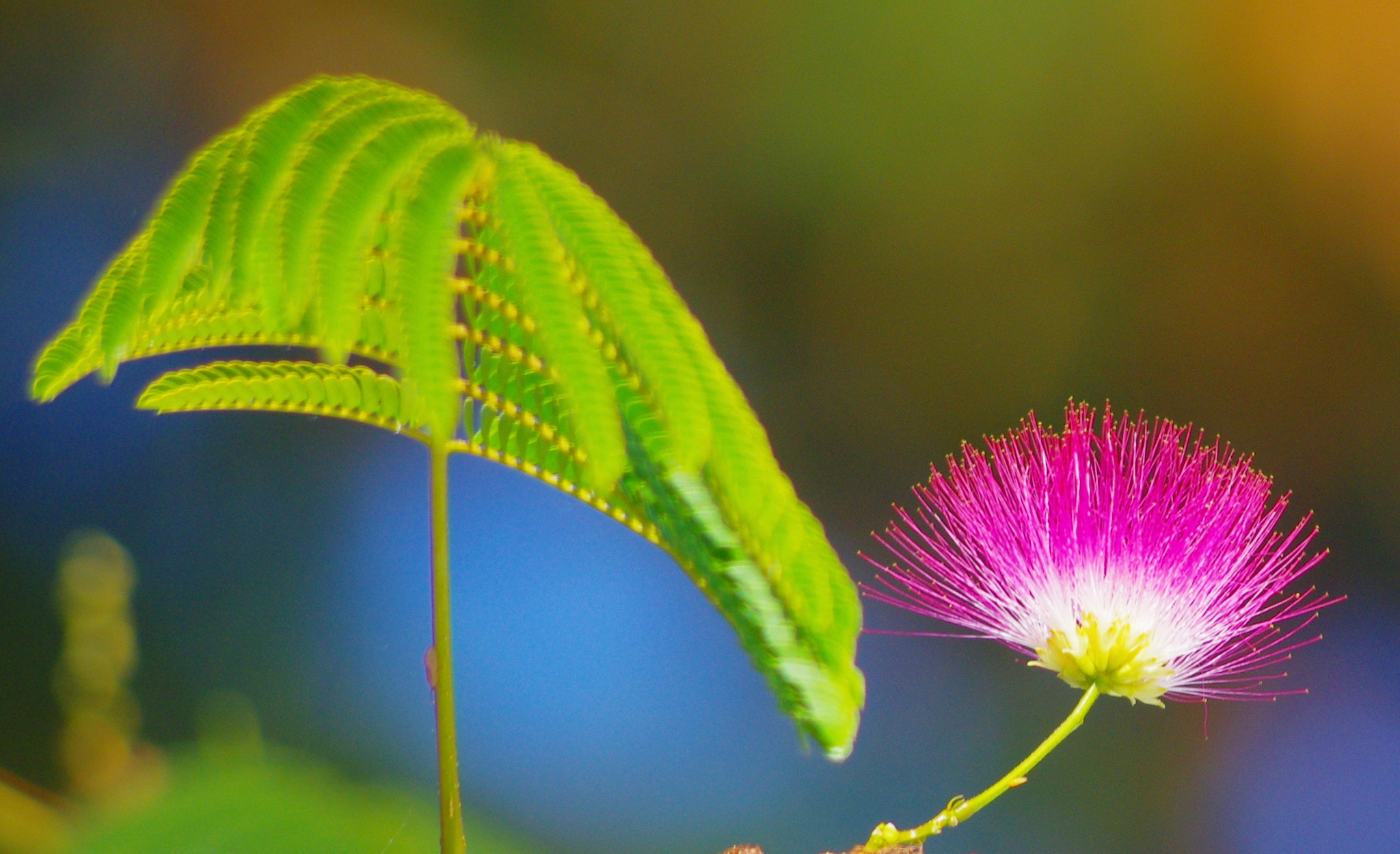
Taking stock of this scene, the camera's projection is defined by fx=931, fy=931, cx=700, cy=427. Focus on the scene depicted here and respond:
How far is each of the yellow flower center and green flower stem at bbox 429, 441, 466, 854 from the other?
1.38 feet

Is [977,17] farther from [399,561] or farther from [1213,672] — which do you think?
[399,561]

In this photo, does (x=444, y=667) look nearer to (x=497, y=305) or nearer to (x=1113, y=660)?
(x=497, y=305)

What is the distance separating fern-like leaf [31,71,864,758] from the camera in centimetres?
30

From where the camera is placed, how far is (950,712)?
93 cm

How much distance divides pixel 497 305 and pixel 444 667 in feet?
0.64

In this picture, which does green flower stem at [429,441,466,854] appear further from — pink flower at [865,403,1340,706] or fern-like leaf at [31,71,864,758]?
pink flower at [865,403,1340,706]

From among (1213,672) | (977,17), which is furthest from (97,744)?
(977,17)

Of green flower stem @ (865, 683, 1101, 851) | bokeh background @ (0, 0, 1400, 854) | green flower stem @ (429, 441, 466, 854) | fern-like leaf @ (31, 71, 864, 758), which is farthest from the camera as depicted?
bokeh background @ (0, 0, 1400, 854)

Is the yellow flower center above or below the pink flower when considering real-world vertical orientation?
below

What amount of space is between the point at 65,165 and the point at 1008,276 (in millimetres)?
912

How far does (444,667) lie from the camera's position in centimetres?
47

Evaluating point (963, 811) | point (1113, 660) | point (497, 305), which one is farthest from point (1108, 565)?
point (497, 305)

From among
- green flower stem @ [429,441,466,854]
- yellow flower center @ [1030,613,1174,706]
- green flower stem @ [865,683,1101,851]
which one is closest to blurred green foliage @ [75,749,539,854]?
green flower stem @ [429,441,466,854]

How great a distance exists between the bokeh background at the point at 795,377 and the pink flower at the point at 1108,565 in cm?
19
